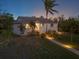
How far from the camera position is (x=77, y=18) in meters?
41.4

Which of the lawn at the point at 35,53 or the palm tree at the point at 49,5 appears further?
Answer: the palm tree at the point at 49,5

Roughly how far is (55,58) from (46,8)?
40.2 metres

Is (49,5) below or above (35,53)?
above

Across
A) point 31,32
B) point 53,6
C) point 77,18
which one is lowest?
point 31,32

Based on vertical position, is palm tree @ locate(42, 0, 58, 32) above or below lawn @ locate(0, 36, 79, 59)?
above

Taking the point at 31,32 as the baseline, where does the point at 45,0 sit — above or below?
above

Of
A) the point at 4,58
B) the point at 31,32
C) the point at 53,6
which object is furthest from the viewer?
the point at 53,6

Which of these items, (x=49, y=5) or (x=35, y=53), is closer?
(x=35, y=53)

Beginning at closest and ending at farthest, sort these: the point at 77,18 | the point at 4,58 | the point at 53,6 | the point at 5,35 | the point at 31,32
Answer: the point at 4,58
the point at 5,35
the point at 77,18
the point at 31,32
the point at 53,6

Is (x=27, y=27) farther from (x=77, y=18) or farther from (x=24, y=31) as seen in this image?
(x=77, y=18)

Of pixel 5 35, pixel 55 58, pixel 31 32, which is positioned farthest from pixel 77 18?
pixel 55 58

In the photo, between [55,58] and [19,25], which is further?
[19,25]

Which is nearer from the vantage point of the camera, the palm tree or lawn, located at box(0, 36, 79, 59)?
lawn, located at box(0, 36, 79, 59)

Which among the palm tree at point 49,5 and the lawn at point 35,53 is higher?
the palm tree at point 49,5
